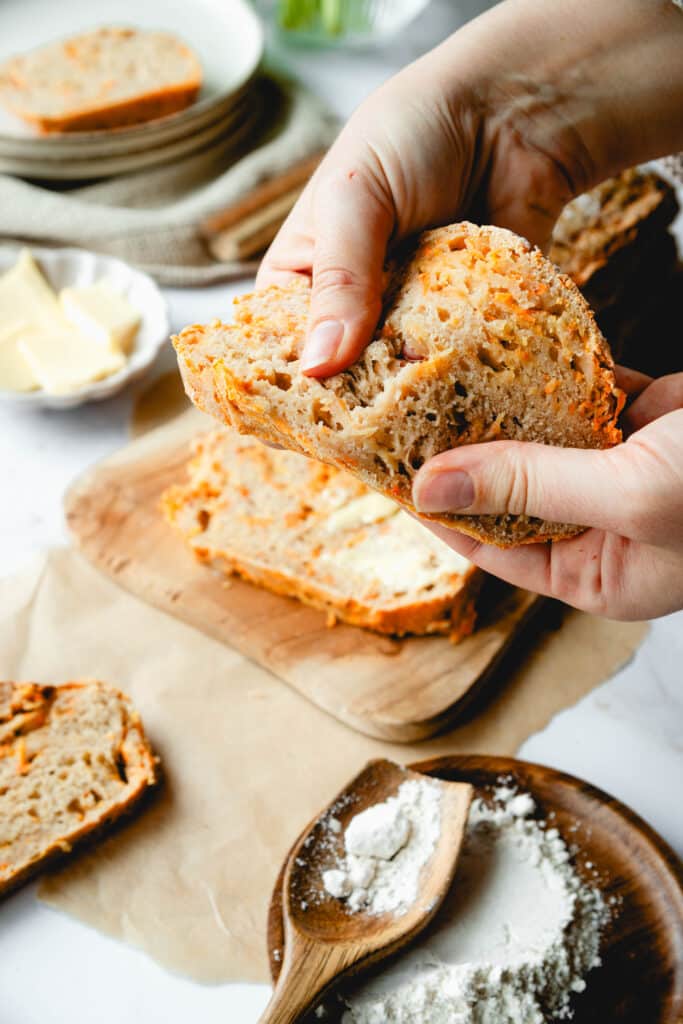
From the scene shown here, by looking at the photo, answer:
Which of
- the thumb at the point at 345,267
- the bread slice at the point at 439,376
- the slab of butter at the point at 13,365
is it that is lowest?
the slab of butter at the point at 13,365

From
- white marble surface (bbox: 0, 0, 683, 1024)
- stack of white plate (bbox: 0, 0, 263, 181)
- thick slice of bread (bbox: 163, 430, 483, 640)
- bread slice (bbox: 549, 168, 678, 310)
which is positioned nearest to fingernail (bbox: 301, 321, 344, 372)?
thick slice of bread (bbox: 163, 430, 483, 640)

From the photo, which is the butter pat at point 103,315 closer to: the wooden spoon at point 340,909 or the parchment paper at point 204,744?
the parchment paper at point 204,744

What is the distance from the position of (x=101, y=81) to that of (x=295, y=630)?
2.52 meters

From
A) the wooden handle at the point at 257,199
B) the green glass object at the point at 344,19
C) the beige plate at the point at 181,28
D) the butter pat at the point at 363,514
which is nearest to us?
the butter pat at the point at 363,514

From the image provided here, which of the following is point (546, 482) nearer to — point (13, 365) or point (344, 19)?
point (13, 365)

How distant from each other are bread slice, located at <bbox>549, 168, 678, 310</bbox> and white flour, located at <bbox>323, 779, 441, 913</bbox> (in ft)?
5.36

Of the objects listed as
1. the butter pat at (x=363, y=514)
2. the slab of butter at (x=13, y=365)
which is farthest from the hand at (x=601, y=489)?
the slab of butter at (x=13, y=365)

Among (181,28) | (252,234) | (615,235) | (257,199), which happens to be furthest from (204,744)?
(181,28)

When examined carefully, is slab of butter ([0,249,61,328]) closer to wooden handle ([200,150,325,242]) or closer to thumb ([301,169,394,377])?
wooden handle ([200,150,325,242])

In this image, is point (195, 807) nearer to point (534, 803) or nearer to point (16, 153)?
point (534, 803)

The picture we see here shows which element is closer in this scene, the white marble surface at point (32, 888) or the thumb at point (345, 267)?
the thumb at point (345, 267)

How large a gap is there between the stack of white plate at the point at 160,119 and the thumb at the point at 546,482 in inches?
99.1

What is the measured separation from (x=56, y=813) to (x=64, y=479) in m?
1.23

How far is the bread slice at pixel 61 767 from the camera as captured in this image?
7.28 ft
